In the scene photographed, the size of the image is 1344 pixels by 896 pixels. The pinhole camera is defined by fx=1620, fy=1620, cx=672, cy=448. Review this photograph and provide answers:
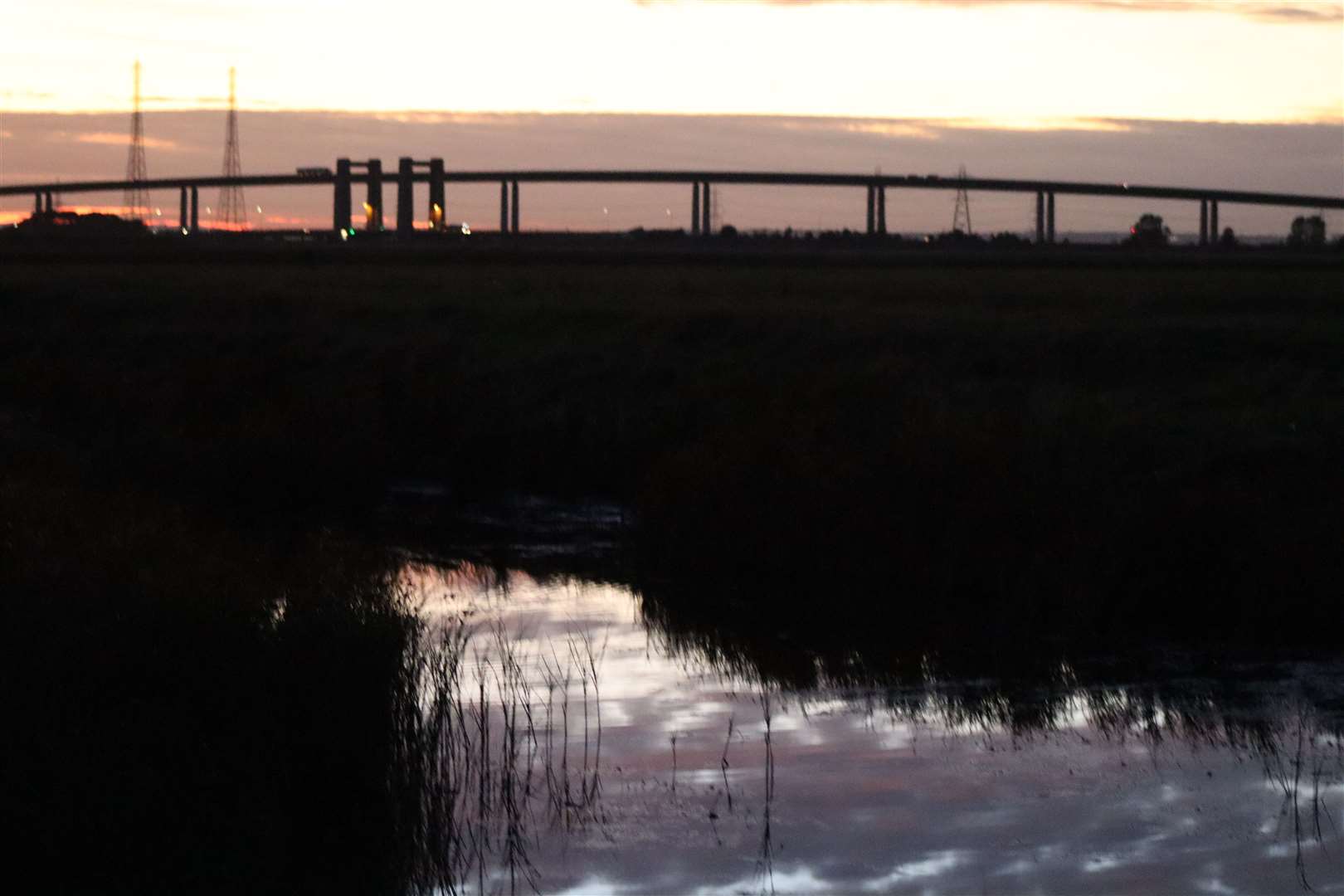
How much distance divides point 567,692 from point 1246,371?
16.7 m

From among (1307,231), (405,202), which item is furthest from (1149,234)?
(405,202)

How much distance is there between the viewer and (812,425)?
1880 cm

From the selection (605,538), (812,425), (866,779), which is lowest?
(866,779)

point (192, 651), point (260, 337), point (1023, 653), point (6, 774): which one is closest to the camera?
point (6, 774)

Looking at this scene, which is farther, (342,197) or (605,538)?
(342,197)

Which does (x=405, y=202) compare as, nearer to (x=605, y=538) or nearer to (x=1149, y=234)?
(x=1149, y=234)

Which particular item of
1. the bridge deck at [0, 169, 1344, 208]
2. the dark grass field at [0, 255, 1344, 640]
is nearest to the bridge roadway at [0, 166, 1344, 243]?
the bridge deck at [0, 169, 1344, 208]

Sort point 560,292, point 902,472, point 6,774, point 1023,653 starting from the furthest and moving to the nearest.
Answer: point 560,292 → point 902,472 → point 1023,653 → point 6,774

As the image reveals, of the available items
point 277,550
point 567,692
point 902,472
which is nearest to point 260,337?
point 277,550

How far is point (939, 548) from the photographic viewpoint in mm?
14594

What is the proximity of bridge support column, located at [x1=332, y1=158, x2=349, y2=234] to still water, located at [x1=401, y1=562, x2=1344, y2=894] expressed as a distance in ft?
352

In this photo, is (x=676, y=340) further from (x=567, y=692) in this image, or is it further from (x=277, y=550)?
(x=567, y=692)

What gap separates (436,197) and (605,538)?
10261 centimetres

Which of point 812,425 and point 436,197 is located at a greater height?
point 436,197
